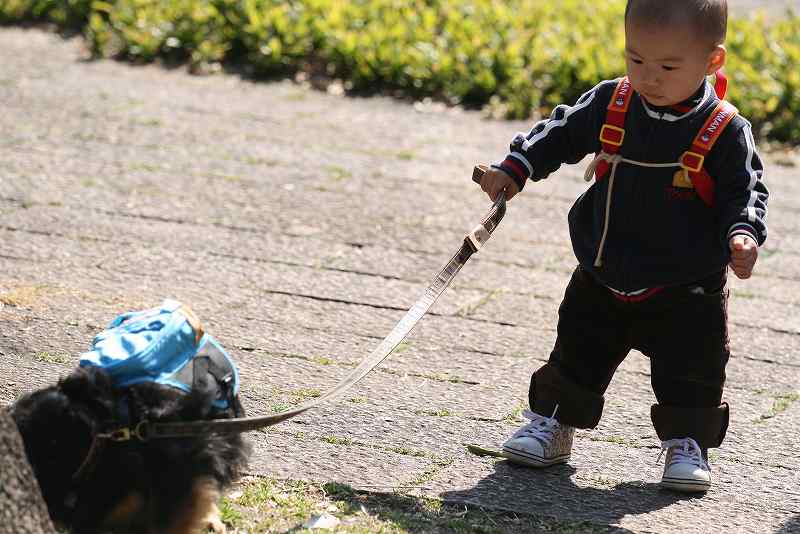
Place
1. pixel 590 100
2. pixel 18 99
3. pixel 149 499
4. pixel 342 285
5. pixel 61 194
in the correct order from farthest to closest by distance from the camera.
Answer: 1. pixel 18 99
2. pixel 61 194
3. pixel 342 285
4. pixel 590 100
5. pixel 149 499

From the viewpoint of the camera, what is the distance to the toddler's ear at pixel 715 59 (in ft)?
9.33

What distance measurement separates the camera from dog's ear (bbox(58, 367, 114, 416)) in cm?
234

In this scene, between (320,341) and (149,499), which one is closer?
(149,499)

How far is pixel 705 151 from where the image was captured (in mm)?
2871

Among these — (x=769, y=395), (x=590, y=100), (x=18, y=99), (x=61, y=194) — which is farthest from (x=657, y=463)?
(x=18, y=99)

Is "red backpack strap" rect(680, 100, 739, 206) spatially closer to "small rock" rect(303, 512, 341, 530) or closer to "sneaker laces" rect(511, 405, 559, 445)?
"sneaker laces" rect(511, 405, 559, 445)

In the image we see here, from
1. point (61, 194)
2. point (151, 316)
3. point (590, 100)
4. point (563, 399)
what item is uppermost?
point (590, 100)

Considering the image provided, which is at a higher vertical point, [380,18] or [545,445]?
[380,18]

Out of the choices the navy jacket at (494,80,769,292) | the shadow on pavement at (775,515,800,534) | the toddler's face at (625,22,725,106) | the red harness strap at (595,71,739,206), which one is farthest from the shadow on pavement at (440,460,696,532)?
the toddler's face at (625,22,725,106)

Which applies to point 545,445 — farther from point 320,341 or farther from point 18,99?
point 18,99

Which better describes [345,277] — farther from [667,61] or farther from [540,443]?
[667,61]

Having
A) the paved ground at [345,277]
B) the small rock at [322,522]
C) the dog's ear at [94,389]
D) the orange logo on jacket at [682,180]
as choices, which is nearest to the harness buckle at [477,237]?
the orange logo on jacket at [682,180]

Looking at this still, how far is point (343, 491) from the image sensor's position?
288 centimetres

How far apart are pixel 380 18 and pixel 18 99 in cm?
234
